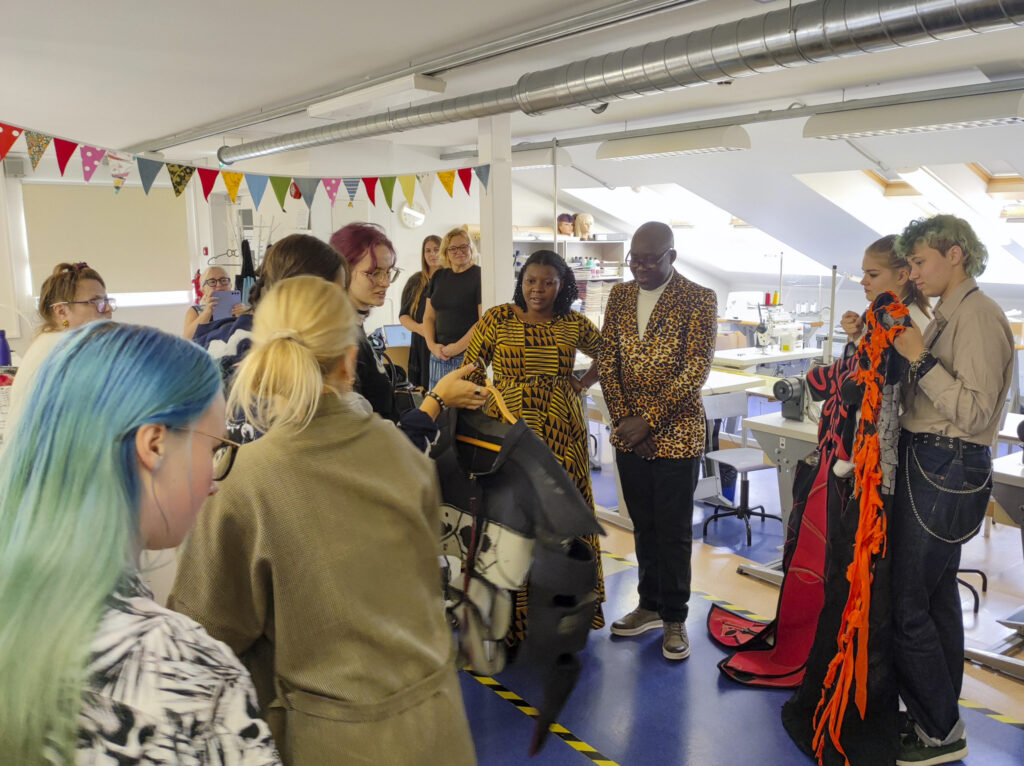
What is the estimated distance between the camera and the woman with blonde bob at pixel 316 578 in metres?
1.14

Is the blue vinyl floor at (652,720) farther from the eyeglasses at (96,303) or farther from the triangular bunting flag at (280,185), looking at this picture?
the triangular bunting flag at (280,185)

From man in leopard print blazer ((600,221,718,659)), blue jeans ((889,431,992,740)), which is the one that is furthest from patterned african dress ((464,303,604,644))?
blue jeans ((889,431,992,740))

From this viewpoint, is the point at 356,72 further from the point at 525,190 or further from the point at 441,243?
the point at 525,190

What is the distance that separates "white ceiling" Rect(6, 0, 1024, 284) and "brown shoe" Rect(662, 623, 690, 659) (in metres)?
2.58

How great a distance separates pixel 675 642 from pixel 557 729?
27.2 inches

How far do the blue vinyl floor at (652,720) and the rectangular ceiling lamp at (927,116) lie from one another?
9.38 feet

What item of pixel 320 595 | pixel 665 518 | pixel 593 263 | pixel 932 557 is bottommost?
pixel 665 518

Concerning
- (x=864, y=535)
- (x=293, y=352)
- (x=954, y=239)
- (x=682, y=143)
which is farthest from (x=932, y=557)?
(x=682, y=143)

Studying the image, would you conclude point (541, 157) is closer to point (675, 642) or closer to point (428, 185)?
point (428, 185)

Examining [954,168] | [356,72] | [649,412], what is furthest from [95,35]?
[954,168]

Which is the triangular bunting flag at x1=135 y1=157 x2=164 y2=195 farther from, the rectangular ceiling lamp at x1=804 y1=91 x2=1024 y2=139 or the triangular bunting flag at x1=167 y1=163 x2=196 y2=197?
the rectangular ceiling lamp at x1=804 y1=91 x2=1024 y2=139

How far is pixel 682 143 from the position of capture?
5.30 metres

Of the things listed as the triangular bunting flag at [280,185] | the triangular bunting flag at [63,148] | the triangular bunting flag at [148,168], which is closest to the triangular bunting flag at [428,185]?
the triangular bunting flag at [280,185]

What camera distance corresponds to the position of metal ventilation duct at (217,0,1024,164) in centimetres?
265
